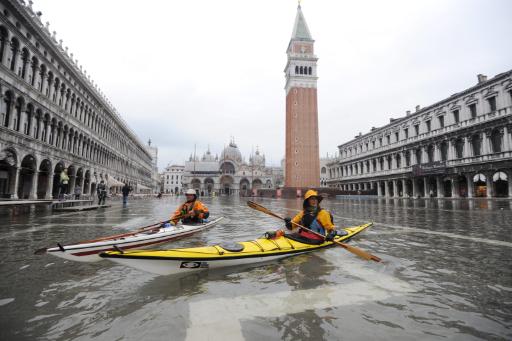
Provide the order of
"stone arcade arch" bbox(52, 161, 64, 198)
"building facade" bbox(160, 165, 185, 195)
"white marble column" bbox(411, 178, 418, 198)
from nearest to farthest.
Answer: "stone arcade arch" bbox(52, 161, 64, 198), "white marble column" bbox(411, 178, 418, 198), "building facade" bbox(160, 165, 185, 195)

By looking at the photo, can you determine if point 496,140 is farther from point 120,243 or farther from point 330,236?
point 120,243

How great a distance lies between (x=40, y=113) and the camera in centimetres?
2311

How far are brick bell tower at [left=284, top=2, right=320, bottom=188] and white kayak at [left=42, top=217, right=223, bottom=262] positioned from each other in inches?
2060

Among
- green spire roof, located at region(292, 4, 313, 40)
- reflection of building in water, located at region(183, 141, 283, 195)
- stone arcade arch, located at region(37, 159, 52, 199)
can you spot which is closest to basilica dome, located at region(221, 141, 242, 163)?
reflection of building in water, located at region(183, 141, 283, 195)

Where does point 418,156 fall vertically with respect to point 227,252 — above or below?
above

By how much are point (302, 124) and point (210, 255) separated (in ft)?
192

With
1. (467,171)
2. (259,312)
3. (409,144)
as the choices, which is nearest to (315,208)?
(259,312)

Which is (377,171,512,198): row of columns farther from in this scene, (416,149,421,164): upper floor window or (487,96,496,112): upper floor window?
(487,96,496,112): upper floor window

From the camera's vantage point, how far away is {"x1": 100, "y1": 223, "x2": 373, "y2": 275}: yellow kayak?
3.69m

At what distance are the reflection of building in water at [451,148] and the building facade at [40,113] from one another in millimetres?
46399

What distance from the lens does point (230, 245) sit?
15.4 feet

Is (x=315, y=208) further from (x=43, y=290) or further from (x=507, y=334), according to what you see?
(x=43, y=290)

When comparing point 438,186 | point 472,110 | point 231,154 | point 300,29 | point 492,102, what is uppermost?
point 300,29

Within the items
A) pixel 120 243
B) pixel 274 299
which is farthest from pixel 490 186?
pixel 120 243
